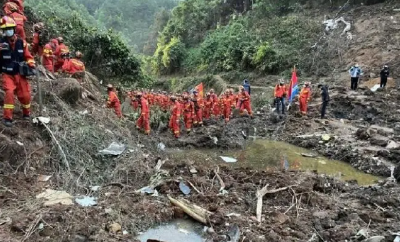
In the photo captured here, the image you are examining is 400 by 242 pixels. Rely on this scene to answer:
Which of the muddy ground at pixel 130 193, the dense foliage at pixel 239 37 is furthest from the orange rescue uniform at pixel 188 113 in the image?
the dense foliage at pixel 239 37

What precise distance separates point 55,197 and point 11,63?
7.62 ft

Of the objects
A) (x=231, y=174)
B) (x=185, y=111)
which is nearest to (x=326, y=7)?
(x=185, y=111)

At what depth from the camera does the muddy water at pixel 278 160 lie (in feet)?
34.4

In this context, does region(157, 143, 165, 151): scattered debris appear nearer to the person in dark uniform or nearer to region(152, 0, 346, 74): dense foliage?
the person in dark uniform

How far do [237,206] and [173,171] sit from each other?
1.77m

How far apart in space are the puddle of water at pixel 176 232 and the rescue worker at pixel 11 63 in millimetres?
2950

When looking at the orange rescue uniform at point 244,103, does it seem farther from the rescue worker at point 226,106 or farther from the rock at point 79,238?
the rock at point 79,238

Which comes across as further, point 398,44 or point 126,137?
point 398,44

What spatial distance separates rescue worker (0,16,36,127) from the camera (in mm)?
6637

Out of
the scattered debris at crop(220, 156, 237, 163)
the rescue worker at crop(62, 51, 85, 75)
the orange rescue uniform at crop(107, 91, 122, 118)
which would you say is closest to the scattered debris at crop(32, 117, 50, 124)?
the orange rescue uniform at crop(107, 91, 122, 118)

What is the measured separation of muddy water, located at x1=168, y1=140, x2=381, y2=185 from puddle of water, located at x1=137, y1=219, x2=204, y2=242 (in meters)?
3.62

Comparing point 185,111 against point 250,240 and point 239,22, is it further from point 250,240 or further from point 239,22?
point 239,22

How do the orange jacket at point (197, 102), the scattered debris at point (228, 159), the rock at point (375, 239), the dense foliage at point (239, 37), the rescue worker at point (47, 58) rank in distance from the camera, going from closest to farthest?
1. the rock at point (375, 239)
2. the rescue worker at point (47, 58)
3. the scattered debris at point (228, 159)
4. the orange jacket at point (197, 102)
5. the dense foliage at point (239, 37)

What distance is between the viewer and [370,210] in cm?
748
